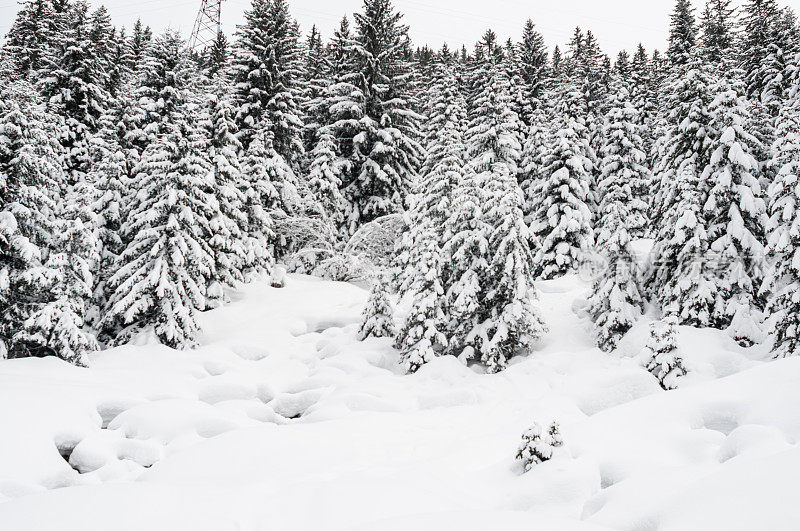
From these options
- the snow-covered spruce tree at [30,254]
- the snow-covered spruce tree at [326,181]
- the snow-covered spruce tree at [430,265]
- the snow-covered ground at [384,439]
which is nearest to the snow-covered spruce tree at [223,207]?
the snow-covered ground at [384,439]

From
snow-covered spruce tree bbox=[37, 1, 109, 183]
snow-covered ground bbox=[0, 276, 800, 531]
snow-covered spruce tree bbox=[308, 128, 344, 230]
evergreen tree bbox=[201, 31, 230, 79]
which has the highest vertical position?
evergreen tree bbox=[201, 31, 230, 79]

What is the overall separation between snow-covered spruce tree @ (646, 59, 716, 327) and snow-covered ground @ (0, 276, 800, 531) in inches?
63.8

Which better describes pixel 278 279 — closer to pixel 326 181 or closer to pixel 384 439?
pixel 326 181

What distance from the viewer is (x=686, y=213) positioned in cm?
1477

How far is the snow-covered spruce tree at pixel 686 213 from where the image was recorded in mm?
14727

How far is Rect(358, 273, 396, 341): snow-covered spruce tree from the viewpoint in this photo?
16812 millimetres

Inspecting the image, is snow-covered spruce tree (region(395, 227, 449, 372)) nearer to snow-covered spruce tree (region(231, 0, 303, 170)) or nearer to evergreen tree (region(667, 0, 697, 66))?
snow-covered spruce tree (region(231, 0, 303, 170))

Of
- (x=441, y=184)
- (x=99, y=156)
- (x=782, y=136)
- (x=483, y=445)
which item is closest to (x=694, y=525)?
(x=483, y=445)

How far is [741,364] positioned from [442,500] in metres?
11.2

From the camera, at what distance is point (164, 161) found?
1645cm

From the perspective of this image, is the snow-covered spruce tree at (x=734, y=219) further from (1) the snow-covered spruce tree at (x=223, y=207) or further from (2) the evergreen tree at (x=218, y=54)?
(2) the evergreen tree at (x=218, y=54)

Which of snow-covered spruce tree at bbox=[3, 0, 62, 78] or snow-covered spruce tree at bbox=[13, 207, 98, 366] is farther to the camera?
snow-covered spruce tree at bbox=[3, 0, 62, 78]

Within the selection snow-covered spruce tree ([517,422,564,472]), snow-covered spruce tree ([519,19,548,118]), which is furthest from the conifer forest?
snow-covered spruce tree ([519,19,548,118])

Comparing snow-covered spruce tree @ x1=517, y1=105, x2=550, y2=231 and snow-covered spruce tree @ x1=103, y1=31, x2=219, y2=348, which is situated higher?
snow-covered spruce tree @ x1=517, y1=105, x2=550, y2=231
